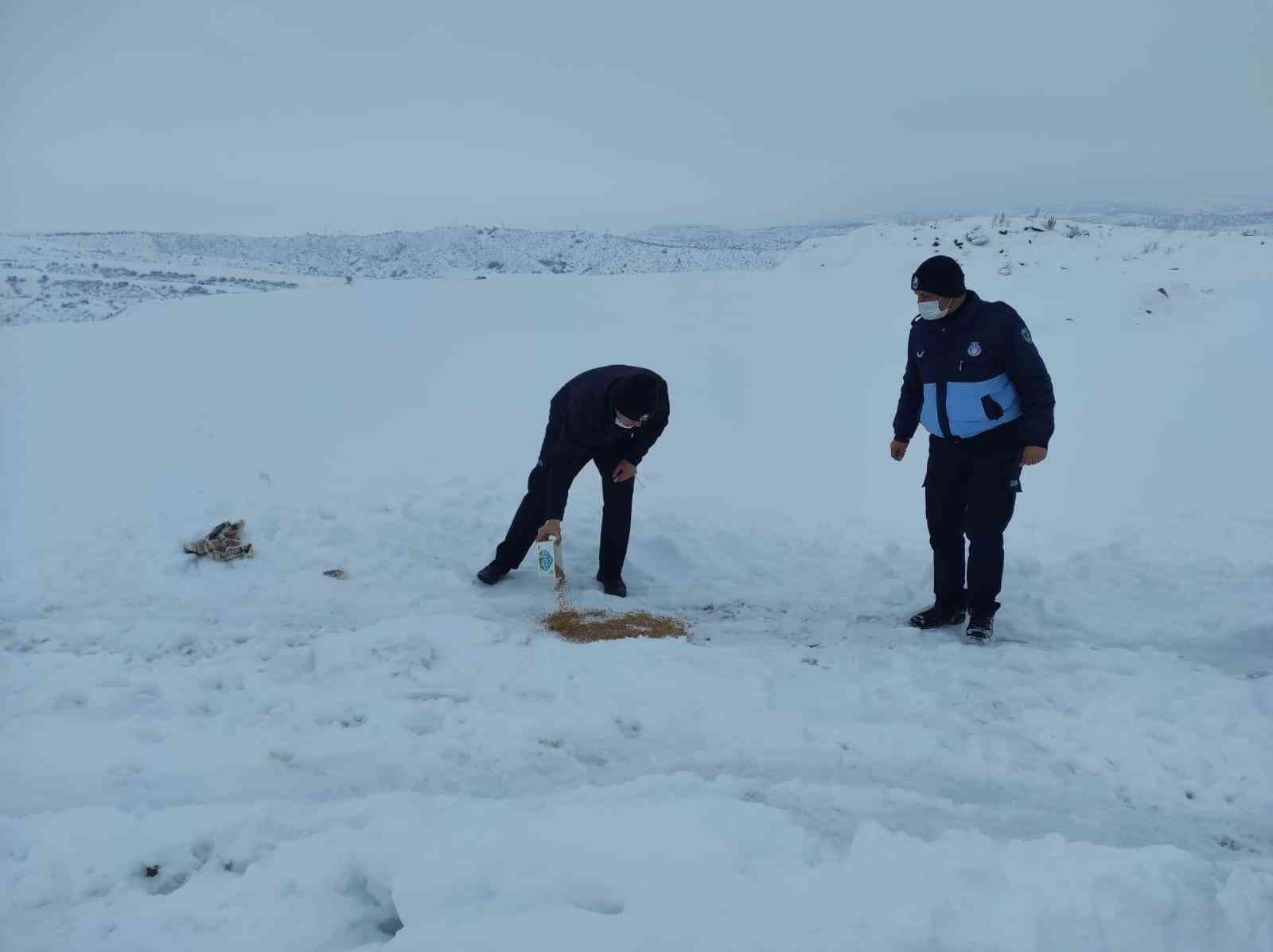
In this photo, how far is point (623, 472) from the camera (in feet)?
14.8

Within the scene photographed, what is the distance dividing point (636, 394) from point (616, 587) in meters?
1.35

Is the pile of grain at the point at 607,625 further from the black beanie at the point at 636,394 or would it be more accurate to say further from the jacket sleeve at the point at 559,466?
the black beanie at the point at 636,394

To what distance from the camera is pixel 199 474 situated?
18.9 ft

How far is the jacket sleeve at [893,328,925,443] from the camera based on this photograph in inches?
167

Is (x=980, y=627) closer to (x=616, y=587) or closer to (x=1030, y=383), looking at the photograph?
(x=1030, y=383)

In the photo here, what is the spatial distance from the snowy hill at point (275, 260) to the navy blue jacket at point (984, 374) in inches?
415

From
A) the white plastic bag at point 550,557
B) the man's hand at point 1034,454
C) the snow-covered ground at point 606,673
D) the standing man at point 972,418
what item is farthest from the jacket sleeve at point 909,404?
the white plastic bag at point 550,557

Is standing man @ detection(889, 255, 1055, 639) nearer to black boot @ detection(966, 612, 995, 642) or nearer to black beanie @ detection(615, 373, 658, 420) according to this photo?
black boot @ detection(966, 612, 995, 642)

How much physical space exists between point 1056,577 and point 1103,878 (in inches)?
118

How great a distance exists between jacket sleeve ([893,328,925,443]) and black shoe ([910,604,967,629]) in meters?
0.92

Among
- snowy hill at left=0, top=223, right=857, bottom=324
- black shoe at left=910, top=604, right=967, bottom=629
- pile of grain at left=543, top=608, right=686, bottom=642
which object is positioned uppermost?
snowy hill at left=0, top=223, right=857, bottom=324

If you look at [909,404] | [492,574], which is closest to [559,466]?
[492,574]

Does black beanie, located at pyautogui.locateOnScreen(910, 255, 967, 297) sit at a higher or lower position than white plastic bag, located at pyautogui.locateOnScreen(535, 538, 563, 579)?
higher

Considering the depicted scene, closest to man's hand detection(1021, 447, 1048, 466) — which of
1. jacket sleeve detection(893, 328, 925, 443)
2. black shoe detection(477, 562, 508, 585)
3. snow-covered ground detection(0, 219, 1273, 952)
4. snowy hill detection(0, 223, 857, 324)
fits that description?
jacket sleeve detection(893, 328, 925, 443)
